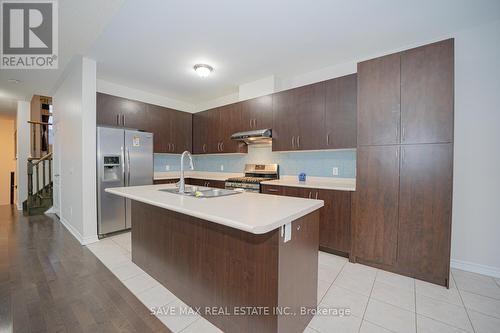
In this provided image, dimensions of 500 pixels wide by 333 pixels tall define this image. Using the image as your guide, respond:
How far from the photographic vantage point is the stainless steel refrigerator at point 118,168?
3.24 meters

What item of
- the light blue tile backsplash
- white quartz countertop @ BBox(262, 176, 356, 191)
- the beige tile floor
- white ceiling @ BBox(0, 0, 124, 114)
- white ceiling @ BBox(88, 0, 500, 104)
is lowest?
the beige tile floor

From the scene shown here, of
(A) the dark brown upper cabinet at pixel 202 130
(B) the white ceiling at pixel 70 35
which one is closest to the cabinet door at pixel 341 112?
(A) the dark brown upper cabinet at pixel 202 130

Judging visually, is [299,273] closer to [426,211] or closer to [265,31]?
[426,211]

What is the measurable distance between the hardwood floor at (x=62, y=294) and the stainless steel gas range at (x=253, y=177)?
2.13m

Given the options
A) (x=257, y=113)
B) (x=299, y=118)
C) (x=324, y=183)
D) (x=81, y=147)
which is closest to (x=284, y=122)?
(x=299, y=118)

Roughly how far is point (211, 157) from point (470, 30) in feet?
15.3

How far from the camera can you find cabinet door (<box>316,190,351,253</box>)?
262 centimetres

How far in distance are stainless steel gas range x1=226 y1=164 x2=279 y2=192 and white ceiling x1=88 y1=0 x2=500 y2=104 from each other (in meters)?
1.70

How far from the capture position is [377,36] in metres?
2.50

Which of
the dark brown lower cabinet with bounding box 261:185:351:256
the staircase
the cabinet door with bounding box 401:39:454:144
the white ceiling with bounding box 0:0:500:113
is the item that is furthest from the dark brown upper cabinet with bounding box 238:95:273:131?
the staircase

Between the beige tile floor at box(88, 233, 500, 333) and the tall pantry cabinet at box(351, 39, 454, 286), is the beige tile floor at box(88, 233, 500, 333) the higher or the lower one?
the lower one

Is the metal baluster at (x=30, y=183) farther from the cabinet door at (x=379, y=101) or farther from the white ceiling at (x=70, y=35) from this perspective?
the cabinet door at (x=379, y=101)

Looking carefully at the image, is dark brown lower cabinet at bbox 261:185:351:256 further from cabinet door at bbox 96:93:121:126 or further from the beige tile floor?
cabinet door at bbox 96:93:121:126

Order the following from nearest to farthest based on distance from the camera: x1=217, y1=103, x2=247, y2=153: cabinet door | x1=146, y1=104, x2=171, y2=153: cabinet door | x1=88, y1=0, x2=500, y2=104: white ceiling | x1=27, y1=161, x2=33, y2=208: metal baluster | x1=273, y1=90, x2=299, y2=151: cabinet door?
x1=88, y1=0, x2=500, y2=104: white ceiling
x1=273, y1=90, x2=299, y2=151: cabinet door
x1=217, y1=103, x2=247, y2=153: cabinet door
x1=146, y1=104, x2=171, y2=153: cabinet door
x1=27, y1=161, x2=33, y2=208: metal baluster
